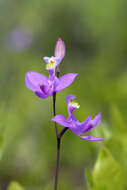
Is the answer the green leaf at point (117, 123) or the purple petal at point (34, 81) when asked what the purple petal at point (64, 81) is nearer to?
the purple petal at point (34, 81)

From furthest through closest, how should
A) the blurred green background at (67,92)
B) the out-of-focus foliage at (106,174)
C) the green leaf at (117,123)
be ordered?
the green leaf at (117,123) < the blurred green background at (67,92) < the out-of-focus foliage at (106,174)

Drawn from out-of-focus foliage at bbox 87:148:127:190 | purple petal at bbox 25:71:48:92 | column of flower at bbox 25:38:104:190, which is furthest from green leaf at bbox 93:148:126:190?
purple petal at bbox 25:71:48:92

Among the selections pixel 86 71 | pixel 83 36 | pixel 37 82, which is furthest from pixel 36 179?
pixel 83 36

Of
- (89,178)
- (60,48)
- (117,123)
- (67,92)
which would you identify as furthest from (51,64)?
(67,92)

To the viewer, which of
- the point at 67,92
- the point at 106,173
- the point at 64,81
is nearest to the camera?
the point at 64,81

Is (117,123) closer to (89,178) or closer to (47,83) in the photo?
(89,178)

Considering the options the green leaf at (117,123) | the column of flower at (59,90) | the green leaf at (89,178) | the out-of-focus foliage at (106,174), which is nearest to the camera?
the column of flower at (59,90)

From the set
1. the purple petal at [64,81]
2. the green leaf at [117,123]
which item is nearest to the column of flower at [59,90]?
the purple petal at [64,81]

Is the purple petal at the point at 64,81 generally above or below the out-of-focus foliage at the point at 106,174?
above

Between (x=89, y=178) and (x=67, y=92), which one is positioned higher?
(x=89, y=178)
